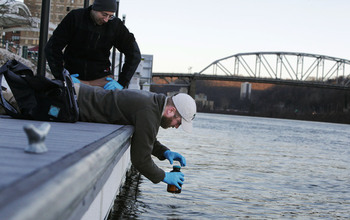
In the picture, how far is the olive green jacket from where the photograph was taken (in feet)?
12.1

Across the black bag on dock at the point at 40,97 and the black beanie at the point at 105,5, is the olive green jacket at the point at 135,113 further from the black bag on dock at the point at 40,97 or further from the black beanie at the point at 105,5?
the black beanie at the point at 105,5

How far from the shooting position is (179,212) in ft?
19.5

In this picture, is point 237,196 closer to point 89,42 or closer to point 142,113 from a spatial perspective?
point 89,42

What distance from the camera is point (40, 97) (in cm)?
373

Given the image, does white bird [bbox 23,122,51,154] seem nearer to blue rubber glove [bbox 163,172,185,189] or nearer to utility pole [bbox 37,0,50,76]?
blue rubber glove [bbox 163,172,185,189]

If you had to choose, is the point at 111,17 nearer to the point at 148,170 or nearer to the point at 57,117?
the point at 57,117

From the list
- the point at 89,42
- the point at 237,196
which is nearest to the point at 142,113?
the point at 89,42

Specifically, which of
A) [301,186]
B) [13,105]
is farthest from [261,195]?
[13,105]

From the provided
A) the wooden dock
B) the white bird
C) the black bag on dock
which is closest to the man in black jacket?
the black bag on dock

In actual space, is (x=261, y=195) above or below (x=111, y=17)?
below

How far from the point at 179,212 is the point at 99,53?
89.6 inches

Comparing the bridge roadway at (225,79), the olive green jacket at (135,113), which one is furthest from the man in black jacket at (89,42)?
the bridge roadway at (225,79)

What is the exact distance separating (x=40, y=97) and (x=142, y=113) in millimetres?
814

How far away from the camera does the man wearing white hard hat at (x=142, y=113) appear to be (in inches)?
145
